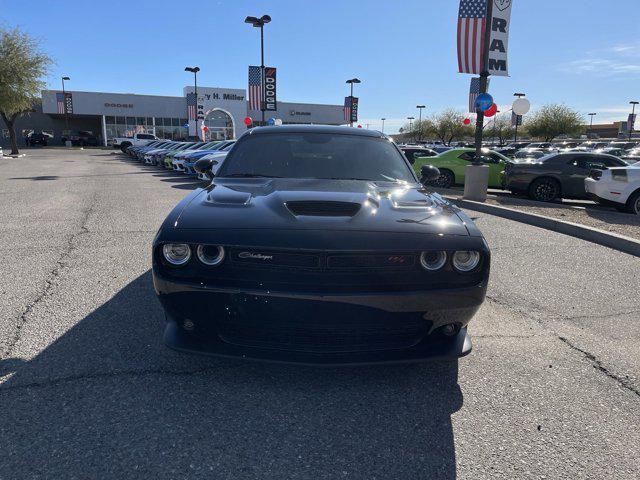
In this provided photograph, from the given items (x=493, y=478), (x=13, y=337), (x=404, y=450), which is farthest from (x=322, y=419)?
(x=13, y=337)

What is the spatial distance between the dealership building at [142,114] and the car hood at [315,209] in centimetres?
5281

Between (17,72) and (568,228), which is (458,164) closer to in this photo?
(568,228)

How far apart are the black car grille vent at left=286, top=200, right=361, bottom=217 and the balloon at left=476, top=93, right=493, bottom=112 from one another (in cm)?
1010

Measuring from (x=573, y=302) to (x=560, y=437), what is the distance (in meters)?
2.39

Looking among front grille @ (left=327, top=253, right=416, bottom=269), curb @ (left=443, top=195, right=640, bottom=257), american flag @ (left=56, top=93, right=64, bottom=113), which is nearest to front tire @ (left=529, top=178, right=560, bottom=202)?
curb @ (left=443, top=195, right=640, bottom=257)

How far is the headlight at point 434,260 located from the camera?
2.46 m

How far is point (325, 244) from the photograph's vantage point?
234 centimetres

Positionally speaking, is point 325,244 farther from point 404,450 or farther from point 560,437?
point 560,437

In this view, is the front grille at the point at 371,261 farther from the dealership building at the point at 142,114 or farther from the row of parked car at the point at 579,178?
the dealership building at the point at 142,114

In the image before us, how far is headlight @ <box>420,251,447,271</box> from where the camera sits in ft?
8.09

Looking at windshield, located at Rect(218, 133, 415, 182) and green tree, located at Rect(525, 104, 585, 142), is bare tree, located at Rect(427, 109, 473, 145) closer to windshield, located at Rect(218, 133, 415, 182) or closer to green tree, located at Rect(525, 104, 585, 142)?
green tree, located at Rect(525, 104, 585, 142)

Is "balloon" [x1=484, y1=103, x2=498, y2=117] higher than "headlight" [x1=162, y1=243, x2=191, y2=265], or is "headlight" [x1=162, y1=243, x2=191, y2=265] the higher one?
"balloon" [x1=484, y1=103, x2=498, y2=117]

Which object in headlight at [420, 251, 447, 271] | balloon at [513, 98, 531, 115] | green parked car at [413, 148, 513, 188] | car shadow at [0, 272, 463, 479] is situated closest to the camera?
car shadow at [0, 272, 463, 479]

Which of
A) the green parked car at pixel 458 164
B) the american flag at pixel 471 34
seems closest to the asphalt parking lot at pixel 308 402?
the american flag at pixel 471 34
